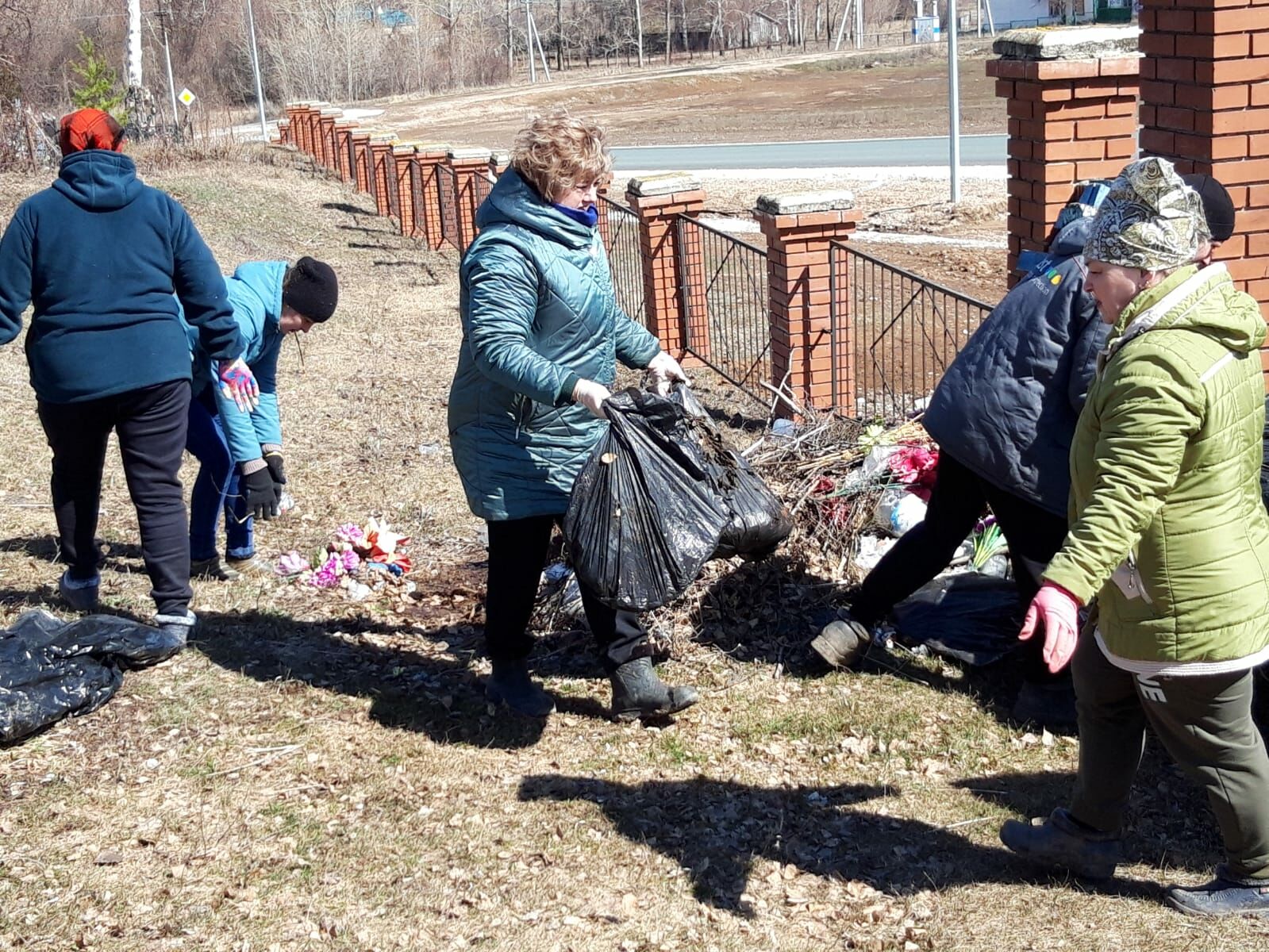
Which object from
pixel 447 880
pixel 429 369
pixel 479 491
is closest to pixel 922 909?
pixel 447 880

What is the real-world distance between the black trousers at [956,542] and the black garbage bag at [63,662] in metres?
2.24

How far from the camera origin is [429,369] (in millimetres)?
9156

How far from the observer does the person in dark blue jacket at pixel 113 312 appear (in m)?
3.96

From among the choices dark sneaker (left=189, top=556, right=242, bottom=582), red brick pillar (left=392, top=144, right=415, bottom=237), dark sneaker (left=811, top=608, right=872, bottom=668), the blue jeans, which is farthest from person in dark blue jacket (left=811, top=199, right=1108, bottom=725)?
red brick pillar (left=392, top=144, right=415, bottom=237)

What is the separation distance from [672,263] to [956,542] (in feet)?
16.9

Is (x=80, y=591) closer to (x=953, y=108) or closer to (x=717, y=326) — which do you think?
(x=717, y=326)

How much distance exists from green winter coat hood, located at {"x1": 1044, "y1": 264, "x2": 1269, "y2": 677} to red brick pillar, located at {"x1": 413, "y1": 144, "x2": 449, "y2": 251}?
1293 cm

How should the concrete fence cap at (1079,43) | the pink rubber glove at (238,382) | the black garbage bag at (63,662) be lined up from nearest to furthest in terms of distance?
the black garbage bag at (63,662)
the pink rubber glove at (238,382)
the concrete fence cap at (1079,43)

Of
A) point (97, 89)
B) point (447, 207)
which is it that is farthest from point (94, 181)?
point (97, 89)

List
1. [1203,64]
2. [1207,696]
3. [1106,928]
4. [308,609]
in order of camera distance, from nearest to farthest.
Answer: [1207,696]
[1106,928]
[1203,64]
[308,609]

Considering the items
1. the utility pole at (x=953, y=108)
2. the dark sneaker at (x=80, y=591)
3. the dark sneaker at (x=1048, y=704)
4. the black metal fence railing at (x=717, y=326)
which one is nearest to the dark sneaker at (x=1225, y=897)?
the dark sneaker at (x=1048, y=704)

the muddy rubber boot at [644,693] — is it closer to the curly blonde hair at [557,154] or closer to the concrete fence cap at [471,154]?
the curly blonde hair at [557,154]

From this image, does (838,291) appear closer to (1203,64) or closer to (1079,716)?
(1203,64)

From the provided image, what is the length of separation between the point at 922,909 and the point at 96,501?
2986 mm
